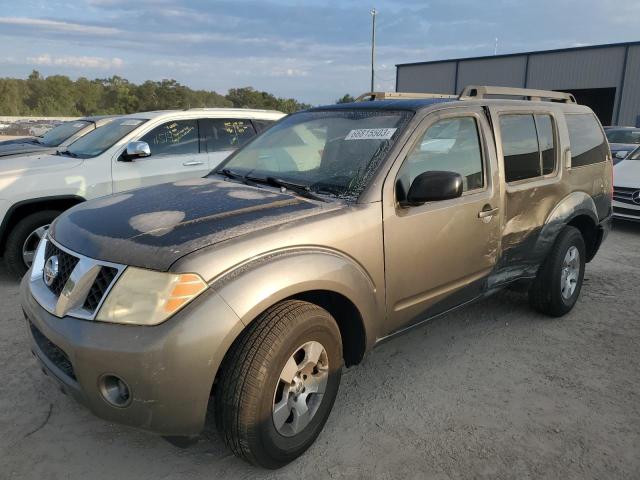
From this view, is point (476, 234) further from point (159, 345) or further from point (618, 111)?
point (618, 111)

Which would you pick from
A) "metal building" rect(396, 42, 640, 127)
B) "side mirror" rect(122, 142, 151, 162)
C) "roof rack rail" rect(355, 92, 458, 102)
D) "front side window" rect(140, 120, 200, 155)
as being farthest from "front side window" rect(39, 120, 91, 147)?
"metal building" rect(396, 42, 640, 127)

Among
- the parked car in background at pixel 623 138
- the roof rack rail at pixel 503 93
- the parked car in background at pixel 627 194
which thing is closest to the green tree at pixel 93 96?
the parked car in background at pixel 623 138

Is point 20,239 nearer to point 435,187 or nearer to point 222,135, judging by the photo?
point 222,135

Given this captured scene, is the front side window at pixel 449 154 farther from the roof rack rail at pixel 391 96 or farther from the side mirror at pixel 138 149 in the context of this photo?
the side mirror at pixel 138 149

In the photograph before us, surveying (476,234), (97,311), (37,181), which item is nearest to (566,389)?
(476,234)

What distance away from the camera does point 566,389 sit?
10.8 feet

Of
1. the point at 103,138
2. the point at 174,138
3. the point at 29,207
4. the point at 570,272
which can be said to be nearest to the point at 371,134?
the point at 570,272

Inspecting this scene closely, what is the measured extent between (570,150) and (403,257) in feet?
7.34

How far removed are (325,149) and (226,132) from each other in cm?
350

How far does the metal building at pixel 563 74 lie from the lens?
87.8 feet

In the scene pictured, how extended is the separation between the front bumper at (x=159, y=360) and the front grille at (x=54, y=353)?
3.9 inches

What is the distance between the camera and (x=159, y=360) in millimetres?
2035

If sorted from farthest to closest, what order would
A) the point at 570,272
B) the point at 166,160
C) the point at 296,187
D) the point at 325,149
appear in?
the point at 166,160, the point at 570,272, the point at 325,149, the point at 296,187

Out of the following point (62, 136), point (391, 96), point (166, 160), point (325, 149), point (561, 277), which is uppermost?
point (391, 96)
